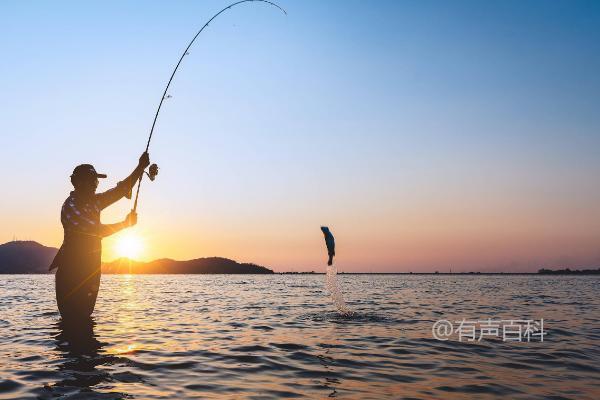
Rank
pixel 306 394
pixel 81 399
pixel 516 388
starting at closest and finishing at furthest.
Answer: pixel 81 399, pixel 306 394, pixel 516 388

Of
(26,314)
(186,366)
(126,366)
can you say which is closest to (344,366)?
(186,366)

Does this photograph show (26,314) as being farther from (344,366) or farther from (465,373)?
(465,373)

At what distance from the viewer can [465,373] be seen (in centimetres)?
855

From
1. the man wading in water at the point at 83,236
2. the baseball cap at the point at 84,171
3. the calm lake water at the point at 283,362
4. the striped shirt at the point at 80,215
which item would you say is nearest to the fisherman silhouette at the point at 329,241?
the calm lake water at the point at 283,362

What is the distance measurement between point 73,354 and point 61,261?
2228 mm

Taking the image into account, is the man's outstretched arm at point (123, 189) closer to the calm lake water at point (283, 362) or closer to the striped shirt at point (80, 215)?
the striped shirt at point (80, 215)

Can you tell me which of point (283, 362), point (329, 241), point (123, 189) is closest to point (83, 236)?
point (123, 189)

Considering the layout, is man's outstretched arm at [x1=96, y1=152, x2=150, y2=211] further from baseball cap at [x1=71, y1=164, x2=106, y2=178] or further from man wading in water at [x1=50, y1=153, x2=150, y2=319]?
baseball cap at [x1=71, y1=164, x2=106, y2=178]

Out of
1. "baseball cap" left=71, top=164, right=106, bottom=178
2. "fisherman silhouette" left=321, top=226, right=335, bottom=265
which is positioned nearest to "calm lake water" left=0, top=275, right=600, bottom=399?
"fisherman silhouette" left=321, top=226, right=335, bottom=265

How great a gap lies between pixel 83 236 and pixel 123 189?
141cm

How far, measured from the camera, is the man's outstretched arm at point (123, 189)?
1115 cm

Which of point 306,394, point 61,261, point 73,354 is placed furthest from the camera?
point 61,261

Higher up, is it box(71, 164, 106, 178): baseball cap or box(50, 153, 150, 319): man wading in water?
box(71, 164, 106, 178): baseball cap

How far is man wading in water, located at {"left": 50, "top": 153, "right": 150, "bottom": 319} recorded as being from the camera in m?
10.5
